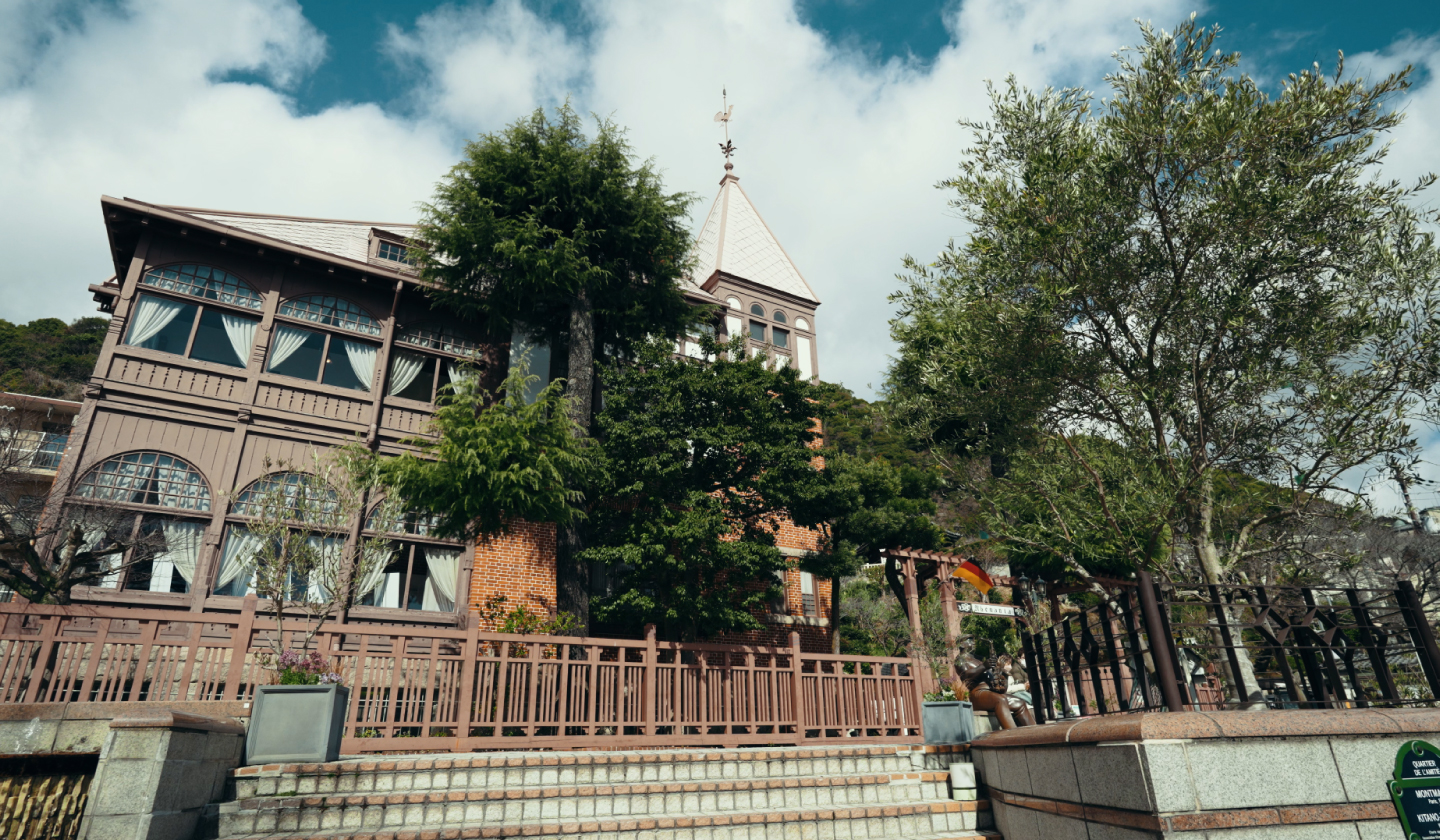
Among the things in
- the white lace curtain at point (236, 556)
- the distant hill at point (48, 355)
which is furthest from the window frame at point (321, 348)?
the distant hill at point (48, 355)

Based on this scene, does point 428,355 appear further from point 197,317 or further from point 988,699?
point 988,699

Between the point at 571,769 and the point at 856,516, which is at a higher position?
the point at 856,516

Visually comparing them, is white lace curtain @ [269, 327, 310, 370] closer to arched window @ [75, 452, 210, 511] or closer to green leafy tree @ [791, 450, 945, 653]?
arched window @ [75, 452, 210, 511]

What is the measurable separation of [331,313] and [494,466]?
7.86 metres

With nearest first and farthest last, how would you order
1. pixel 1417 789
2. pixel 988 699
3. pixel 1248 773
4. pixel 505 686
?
pixel 1248 773
pixel 1417 789
pixel 988 699
pixel 505 686

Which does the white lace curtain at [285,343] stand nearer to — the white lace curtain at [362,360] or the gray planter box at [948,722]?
the white lace curtain at [362,360]

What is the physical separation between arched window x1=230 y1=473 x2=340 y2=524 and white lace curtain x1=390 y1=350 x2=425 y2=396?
3033 millimetres

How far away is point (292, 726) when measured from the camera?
24.7 feet

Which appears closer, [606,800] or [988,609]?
[606,800]

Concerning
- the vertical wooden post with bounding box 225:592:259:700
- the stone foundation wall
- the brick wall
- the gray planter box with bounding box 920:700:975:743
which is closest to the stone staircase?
the gray planter box with bounding box 920:700:975:743

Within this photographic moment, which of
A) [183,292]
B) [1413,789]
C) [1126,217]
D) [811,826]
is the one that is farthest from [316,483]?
[1413,789]

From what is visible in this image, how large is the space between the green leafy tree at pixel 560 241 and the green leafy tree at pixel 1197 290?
7.83 metres

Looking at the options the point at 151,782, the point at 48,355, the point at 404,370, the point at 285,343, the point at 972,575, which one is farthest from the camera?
the point at 48,355

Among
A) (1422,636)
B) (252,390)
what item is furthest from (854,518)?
(252,390)
